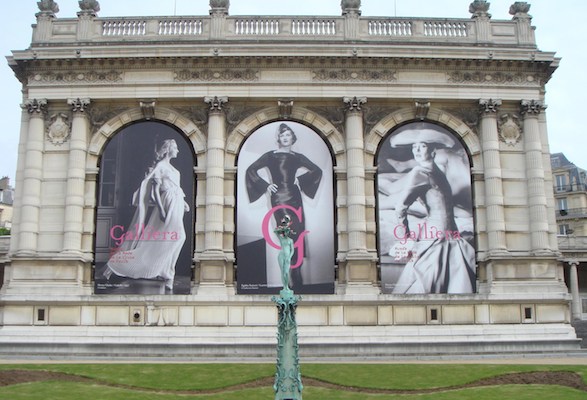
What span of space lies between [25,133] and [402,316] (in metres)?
24.2

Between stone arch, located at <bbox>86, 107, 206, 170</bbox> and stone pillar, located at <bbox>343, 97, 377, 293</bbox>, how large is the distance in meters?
8.56

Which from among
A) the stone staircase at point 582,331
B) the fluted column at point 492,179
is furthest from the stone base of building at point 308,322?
the fluted column at point 492,179

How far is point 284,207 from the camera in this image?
41.8 metres

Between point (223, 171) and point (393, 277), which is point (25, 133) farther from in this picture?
point (393, 277)

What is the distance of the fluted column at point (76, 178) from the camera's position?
1619 inches

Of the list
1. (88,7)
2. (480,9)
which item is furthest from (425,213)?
(88,7)

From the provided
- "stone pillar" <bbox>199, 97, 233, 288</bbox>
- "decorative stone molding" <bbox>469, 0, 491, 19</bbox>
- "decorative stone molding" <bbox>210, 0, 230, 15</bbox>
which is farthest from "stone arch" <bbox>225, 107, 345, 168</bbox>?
"decorative stone molding" <bbox>469, 0, 491, 19</bbox>

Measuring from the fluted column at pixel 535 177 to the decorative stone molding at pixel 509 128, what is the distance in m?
0.46

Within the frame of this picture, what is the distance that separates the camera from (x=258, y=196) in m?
42.0

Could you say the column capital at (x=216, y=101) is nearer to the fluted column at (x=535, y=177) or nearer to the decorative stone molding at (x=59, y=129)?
the decorative stone molding at (x=59, y=129)

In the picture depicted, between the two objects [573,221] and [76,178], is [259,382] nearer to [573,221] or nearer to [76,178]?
[76,178]

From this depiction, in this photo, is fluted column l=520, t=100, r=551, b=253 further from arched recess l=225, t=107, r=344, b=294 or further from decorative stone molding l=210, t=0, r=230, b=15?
decorative stone molding l=210, t=0, r=230, b=15

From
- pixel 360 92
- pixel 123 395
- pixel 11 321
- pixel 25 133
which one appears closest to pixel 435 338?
pixel 360 92

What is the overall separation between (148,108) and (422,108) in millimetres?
16033
